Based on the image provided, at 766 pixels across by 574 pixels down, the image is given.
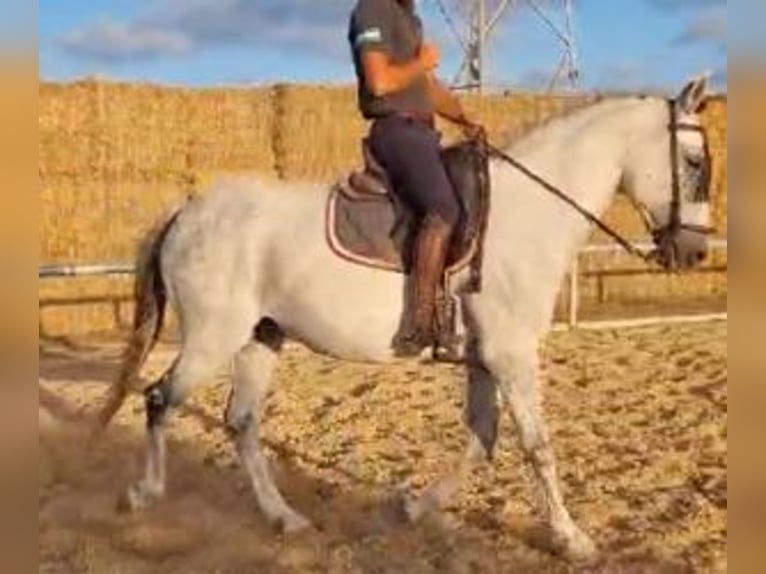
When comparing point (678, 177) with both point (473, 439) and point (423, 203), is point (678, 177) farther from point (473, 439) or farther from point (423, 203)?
point (473, 439)

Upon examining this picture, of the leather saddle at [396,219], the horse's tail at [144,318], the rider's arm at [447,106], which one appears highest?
the rider's arm at [447,106]

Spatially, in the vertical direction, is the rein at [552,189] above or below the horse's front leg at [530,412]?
above

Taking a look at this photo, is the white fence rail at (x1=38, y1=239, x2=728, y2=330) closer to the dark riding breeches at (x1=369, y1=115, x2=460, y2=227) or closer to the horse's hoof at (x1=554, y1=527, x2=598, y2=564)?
the dark riding breeches at (x1=369, y1=115, x2=460, y2=227)

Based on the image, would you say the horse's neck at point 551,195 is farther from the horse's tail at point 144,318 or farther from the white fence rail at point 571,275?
the white fence rail at point 571,275

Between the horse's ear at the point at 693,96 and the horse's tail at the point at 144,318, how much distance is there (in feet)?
7.31

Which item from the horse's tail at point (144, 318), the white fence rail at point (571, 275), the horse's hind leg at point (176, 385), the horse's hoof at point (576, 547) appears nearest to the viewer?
the horse's hoof at point (576, 547)

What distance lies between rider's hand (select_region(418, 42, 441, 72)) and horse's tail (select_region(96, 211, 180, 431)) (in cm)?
138

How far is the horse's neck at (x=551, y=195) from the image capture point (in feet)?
16.0

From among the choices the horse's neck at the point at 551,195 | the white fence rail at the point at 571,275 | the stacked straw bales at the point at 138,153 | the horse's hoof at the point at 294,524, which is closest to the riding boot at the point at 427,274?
the horse's neck at the point at 551,195

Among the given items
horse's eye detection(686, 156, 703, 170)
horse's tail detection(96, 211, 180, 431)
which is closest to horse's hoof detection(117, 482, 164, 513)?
horse's tail detection(96, 211, 180, 431)

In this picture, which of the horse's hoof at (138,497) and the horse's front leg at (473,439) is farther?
the horse's hoof at (138,497)

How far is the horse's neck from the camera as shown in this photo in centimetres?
489

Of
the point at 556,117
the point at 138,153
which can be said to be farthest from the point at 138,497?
the point at 138,153

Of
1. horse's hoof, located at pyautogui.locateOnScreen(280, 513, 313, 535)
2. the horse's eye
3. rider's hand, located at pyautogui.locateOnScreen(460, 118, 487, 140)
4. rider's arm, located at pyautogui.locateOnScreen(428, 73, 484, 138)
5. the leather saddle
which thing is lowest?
horse's hoof, located at pyautogui.locateOnScreen(280, 513, 313, 535)
